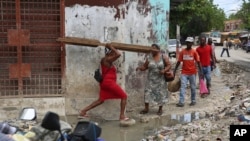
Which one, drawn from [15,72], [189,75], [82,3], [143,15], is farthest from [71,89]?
[189,75]

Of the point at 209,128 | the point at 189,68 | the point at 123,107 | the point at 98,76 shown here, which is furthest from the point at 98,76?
the point at 189,68

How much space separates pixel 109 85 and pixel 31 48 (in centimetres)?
168

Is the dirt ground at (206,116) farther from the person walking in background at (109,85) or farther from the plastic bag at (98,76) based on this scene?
the plastic bag at (98,76)

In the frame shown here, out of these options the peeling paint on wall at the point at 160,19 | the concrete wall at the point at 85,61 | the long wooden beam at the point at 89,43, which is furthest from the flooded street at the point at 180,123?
the peeling paint on wall at the point at 160,19

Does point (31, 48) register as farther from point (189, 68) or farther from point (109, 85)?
point (189, 68)

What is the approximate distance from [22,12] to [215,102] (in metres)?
5.09

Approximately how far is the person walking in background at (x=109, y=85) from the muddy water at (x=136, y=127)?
0.26 meters

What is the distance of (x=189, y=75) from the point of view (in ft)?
31.4

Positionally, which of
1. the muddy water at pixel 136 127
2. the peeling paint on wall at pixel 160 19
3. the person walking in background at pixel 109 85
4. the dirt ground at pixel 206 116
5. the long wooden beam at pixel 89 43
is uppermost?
the peeling paint on wall at pixel 160 19

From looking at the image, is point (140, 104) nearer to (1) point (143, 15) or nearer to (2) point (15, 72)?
(1) point (143, 15)

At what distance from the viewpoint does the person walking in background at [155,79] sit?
8.47 m

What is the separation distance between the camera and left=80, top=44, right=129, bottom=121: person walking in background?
762 centimetres

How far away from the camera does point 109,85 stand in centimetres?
764

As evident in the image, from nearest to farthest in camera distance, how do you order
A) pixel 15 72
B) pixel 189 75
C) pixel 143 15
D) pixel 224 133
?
pixel 224 133 < pixel 15 72 < pixel 143 15 < pixel 189 75
